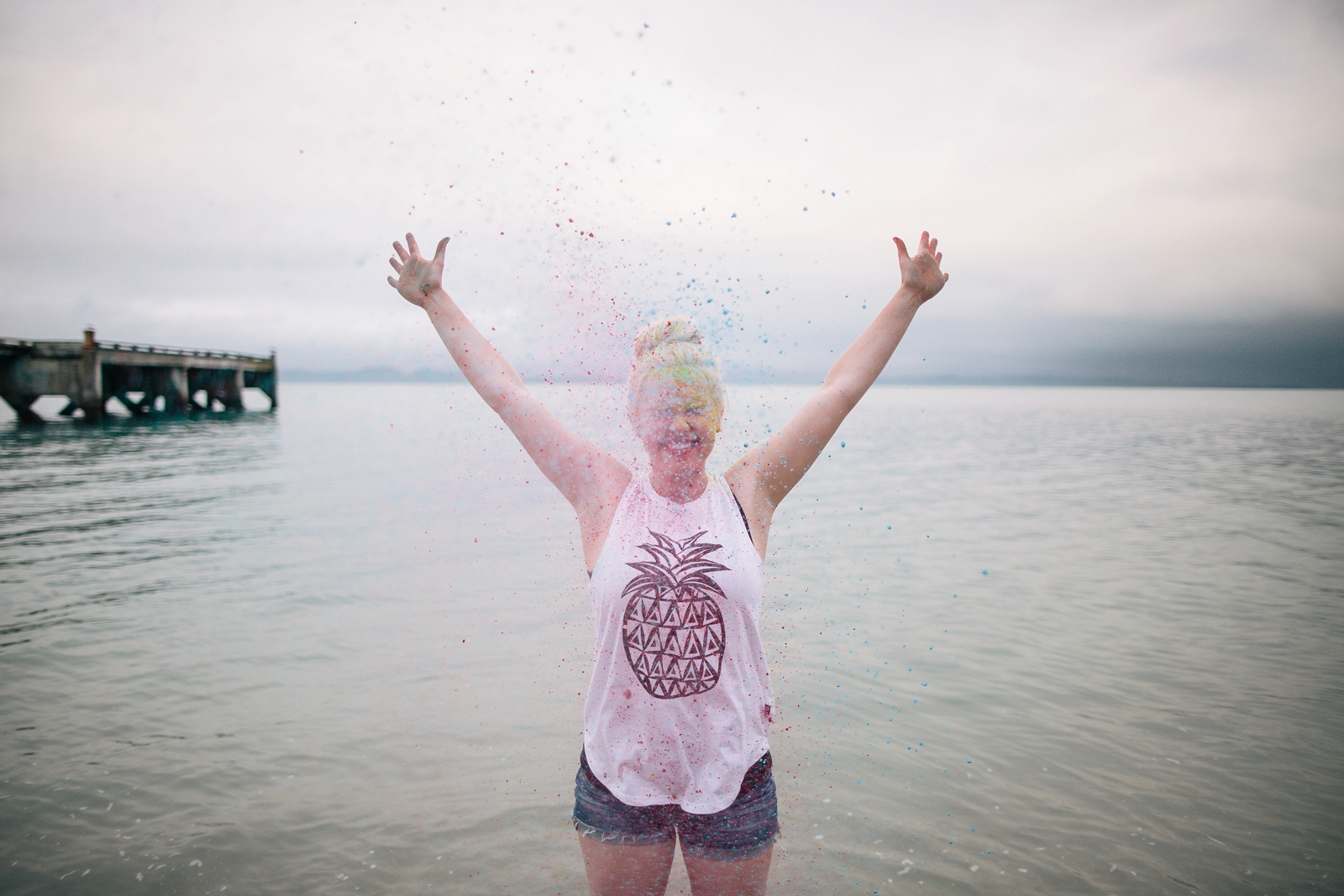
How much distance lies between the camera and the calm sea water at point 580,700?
470 centimetres

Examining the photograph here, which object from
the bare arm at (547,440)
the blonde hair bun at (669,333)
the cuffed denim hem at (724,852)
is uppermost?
the blonde hair bun at (669,333)

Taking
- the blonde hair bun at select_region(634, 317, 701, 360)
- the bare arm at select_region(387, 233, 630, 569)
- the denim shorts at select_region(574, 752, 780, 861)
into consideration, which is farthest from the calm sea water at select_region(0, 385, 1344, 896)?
the denim shorts at select_region(574, 752, 780, 861)

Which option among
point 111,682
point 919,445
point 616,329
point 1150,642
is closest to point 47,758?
point 111,682

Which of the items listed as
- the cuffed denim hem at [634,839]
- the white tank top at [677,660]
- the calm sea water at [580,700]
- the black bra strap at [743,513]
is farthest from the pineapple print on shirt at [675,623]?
the calm sea water at [580,700]

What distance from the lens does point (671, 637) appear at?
2109 millimetres

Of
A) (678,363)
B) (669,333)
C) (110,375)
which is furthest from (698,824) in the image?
(110,375)

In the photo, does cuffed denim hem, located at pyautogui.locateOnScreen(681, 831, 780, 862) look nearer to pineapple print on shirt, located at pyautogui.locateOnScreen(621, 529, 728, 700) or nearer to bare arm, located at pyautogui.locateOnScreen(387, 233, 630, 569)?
pineapple print on shirt, located at pyautogui.locateOnScreen(621, 529, 728, 700)

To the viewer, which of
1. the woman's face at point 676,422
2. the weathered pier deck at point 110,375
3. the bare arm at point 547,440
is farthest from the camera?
the weathered pier deck at point 110,375

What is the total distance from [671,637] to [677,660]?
75 millimetres

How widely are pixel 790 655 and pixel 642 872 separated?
6136 millimetres

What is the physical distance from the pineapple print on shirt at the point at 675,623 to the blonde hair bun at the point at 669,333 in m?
0.66

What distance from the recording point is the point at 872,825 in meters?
5.13

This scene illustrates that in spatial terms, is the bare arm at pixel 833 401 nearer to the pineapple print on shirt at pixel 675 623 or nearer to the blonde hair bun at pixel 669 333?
the pineapple print on shirt at pixel 675 623

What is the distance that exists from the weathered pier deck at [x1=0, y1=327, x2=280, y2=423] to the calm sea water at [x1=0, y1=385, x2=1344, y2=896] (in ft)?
76.5
